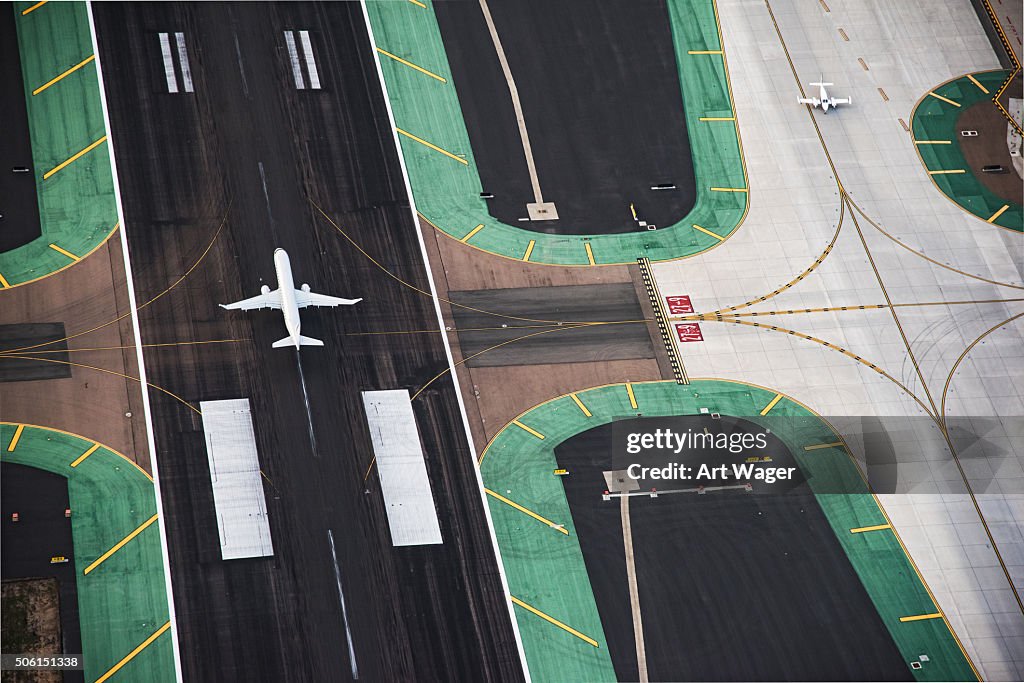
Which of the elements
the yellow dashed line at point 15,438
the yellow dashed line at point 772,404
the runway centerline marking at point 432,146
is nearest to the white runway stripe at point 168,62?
the runway centerline marking at point 432,146

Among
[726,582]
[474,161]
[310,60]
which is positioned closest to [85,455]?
[474,161]

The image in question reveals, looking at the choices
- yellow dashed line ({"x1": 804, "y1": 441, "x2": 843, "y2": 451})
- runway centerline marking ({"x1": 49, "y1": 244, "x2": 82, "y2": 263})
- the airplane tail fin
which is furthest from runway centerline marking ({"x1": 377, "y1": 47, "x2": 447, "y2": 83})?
yellow dashed line ({"x1": 804, "y1": 441, "x2": 843, "y2": 451})

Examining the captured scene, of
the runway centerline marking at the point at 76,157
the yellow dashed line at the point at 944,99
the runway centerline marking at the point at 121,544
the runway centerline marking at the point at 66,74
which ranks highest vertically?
the runway centerline marking at the point at 66,74

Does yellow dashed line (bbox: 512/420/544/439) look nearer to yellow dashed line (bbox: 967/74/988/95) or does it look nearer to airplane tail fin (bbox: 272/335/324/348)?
airplane tail fin (bbox: 272/335/324/348)

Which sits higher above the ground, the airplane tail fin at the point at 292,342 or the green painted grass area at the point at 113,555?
the airplane tail fin at the point at 292,342

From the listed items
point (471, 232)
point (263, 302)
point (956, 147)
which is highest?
point (956, 147)

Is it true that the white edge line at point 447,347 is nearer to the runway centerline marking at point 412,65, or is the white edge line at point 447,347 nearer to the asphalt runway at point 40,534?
the runway centerline marking at point 412,65

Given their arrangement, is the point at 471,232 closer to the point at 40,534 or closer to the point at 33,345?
the point at 33,345
